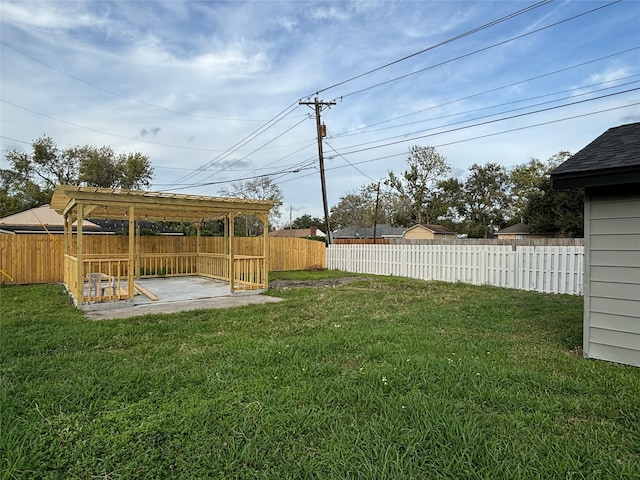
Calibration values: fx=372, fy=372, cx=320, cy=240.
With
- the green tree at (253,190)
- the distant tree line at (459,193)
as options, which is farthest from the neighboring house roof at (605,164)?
the distant tree line at (459,193)

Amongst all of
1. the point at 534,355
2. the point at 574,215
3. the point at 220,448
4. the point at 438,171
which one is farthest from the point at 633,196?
the point at 438,171

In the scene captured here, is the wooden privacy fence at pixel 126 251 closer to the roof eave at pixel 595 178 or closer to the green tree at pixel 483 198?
the roof eave at pixel 595 178

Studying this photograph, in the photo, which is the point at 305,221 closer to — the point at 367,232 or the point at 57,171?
the point at 367,232

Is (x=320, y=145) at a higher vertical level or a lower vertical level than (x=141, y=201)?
higher

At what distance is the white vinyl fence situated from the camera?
29.1 ft

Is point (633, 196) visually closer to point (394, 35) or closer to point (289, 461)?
point (289, 461)

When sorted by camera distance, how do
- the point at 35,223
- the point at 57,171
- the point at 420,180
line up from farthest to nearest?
the point at 420,180
the point at 57,171
the point at 35,223

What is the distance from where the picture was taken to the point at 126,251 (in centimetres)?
1341

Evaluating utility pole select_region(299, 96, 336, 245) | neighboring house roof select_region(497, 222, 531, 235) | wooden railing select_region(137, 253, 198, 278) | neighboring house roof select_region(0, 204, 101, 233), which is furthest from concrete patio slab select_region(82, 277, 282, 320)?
neighboring house roof select_region(497, 222, 531, 235)

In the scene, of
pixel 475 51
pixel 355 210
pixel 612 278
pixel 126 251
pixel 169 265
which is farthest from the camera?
pixel 355 210

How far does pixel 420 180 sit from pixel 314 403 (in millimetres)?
33075

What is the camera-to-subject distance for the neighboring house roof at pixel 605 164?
3.54 meters

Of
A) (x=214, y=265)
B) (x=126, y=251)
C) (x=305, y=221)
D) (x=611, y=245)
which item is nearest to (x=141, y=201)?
(x=214, y=265)

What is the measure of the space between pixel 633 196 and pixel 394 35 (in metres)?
9.19
